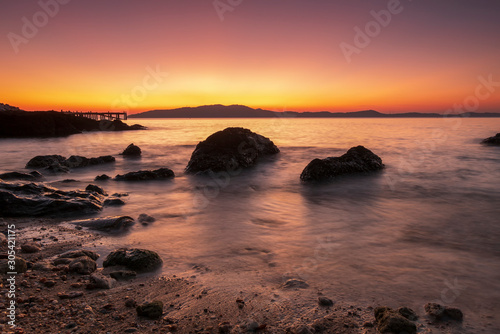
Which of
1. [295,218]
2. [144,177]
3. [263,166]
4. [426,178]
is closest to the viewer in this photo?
[295,218]

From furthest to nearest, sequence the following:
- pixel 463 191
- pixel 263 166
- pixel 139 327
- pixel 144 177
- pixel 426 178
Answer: pixel 263 166
pixel 426 178
pixel 144 177
pixel 463 191
pixel 139 327

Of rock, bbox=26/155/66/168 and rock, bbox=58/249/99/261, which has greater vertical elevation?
rock, bbox=26/155/66/168

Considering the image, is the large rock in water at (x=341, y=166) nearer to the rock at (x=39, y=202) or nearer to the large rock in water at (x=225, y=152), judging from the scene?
the large rock in water at (x=225, y=152)

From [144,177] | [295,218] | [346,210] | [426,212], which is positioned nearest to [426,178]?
[426,212]

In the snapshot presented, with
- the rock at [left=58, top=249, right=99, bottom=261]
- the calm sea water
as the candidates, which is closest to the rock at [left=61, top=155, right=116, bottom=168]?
the calm sea water

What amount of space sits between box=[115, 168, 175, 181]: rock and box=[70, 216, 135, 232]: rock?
17.9 feet

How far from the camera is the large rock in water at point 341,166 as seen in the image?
1226 centimetres

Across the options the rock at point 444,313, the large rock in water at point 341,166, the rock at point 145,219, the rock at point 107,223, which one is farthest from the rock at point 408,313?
the large rock in water at point 341,166

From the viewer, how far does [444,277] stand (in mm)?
4473

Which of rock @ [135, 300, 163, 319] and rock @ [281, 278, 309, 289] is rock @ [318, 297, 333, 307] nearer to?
rock @ [281, 278, 309, 289]

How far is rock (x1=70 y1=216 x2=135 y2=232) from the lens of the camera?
6.09 meters

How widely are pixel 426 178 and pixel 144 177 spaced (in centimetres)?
1165

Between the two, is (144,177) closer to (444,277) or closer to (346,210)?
(346,210)

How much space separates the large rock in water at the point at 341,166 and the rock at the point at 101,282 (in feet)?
30.7
